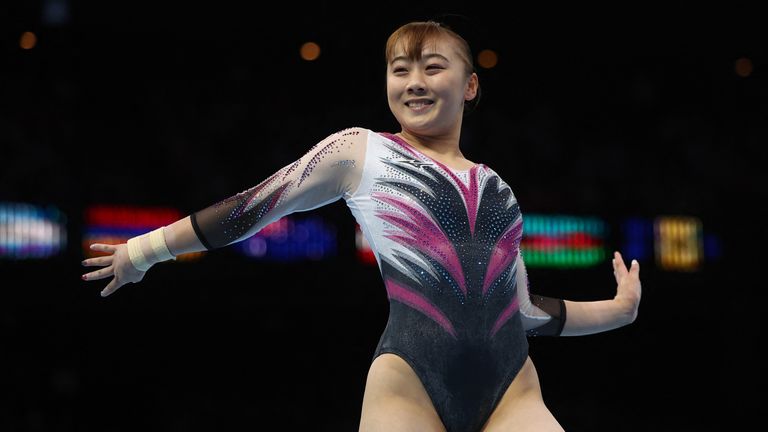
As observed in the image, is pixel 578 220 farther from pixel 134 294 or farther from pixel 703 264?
pixel 134 294

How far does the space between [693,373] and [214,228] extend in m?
9.54

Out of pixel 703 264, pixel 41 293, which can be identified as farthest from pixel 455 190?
pixel 703 264

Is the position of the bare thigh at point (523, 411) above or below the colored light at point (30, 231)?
below

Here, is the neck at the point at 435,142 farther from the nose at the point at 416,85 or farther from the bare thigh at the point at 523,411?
the bare thigh at the point at 523,411

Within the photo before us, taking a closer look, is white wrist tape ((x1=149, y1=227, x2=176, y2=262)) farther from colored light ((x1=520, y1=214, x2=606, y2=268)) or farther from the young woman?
colored light ((x1=520, y1=214, x2=606, y2=268))

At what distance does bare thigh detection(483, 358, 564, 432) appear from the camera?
2.92 m

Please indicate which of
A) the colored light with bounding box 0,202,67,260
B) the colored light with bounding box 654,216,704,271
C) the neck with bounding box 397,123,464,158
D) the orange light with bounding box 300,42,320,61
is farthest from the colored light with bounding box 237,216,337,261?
the neck with bounding box 397,123,464,158

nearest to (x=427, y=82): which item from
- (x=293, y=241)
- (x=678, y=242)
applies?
(x=293, y=241)

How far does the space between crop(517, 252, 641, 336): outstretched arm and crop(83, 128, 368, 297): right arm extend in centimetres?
75

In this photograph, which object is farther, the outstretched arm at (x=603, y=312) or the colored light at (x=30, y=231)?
the colored light at (x=30, y=231)

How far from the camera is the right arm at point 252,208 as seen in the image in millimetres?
3172

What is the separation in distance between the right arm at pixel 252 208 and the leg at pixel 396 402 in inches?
24.1

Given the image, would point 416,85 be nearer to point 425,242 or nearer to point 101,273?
point 425,242

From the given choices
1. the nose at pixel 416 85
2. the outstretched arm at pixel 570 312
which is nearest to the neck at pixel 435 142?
the nose at pixel 416 85
